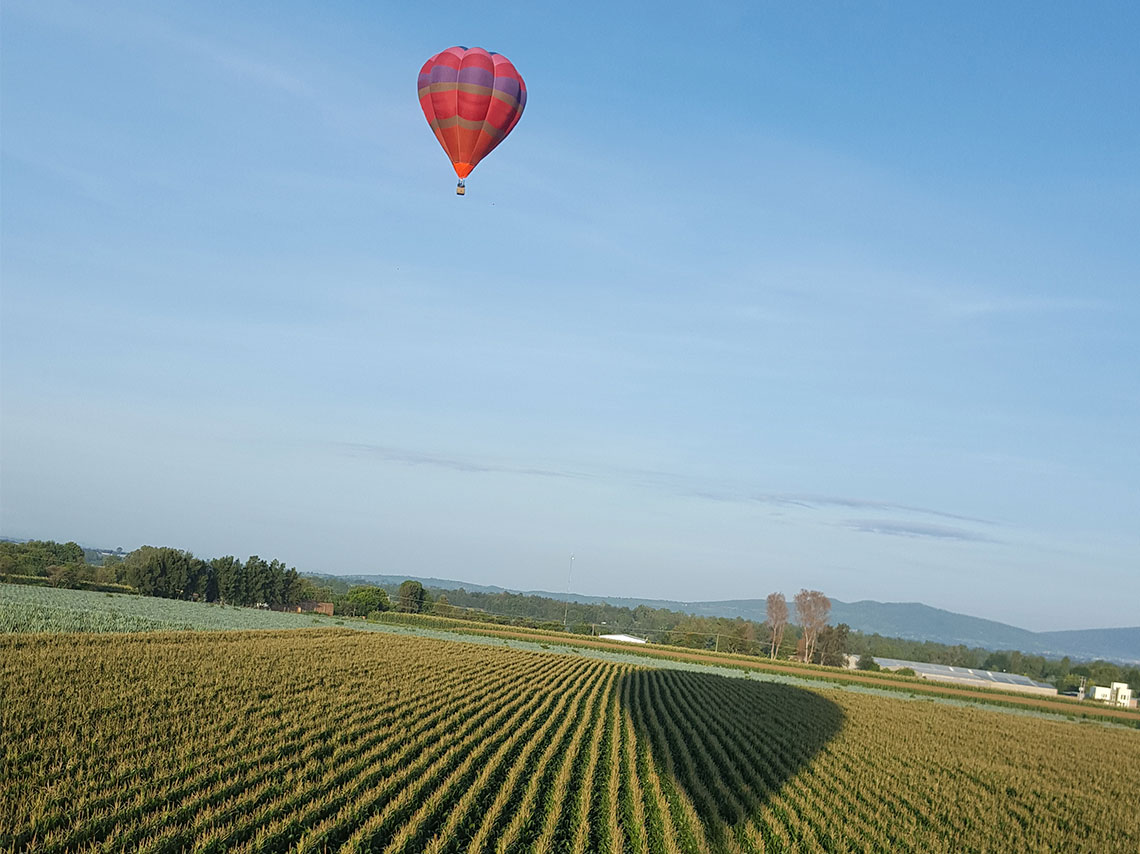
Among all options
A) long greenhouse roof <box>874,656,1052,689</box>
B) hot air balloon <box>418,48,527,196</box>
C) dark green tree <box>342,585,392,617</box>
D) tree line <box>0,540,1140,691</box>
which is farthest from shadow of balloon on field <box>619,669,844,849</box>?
long greenhouse roof <box>874,656,1052,689</box>

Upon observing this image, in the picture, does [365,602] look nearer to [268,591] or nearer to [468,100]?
[268,591]

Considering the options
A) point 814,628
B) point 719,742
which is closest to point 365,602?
point 814,628

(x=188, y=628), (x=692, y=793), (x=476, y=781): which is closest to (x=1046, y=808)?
(x=692, y=793)

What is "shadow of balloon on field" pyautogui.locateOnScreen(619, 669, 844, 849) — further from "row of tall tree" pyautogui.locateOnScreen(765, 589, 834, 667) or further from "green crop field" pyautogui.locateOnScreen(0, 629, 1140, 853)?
"row of tall tree" pyautogui.locateOnScreen(765, 589, 834, 667)

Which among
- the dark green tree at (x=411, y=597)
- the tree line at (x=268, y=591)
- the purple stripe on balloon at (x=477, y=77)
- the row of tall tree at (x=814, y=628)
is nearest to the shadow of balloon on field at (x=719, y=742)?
the purple stripe on balloon at (x=477, y=77)

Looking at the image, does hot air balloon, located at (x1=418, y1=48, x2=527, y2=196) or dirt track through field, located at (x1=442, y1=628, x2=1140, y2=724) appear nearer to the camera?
hot air balloon, located at (x1=418, y1=48, x2=527, y2=196)
